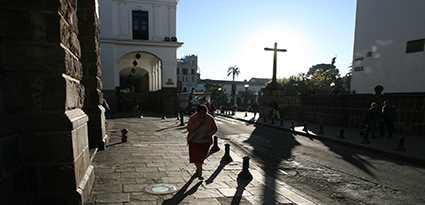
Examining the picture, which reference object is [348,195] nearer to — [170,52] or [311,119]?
[311,119]

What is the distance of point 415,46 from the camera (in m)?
15.6

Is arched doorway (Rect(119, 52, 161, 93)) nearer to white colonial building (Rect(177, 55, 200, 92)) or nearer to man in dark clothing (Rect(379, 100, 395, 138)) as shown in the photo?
man in dark clothing (Rect(379, 100, 395, 138))

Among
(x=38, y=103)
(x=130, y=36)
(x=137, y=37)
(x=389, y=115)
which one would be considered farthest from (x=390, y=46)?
(x=130, y=36)

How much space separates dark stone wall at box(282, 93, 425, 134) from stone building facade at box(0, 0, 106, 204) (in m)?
13.7

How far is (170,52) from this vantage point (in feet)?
78.8

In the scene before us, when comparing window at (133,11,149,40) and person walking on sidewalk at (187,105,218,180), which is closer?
person walking on sidewalk at (187,105,218,180)

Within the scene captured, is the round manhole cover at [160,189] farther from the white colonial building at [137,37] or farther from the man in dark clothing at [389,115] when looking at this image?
the white colonial building at [137,37]

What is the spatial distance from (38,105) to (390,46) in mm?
21695

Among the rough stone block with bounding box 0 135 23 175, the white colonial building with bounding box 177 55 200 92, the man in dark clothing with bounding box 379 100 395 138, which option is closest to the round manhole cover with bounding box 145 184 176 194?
the rough stone block with bounding box 0 135 23 175

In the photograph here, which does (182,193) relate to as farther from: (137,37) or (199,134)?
(137,37)

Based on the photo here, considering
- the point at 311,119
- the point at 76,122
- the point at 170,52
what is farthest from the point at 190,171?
the point at 170,52

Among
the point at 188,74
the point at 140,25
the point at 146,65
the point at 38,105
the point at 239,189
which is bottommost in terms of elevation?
the point at 239,189

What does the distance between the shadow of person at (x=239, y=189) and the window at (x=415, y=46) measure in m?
17.6

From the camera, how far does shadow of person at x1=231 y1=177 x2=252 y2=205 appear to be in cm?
377
